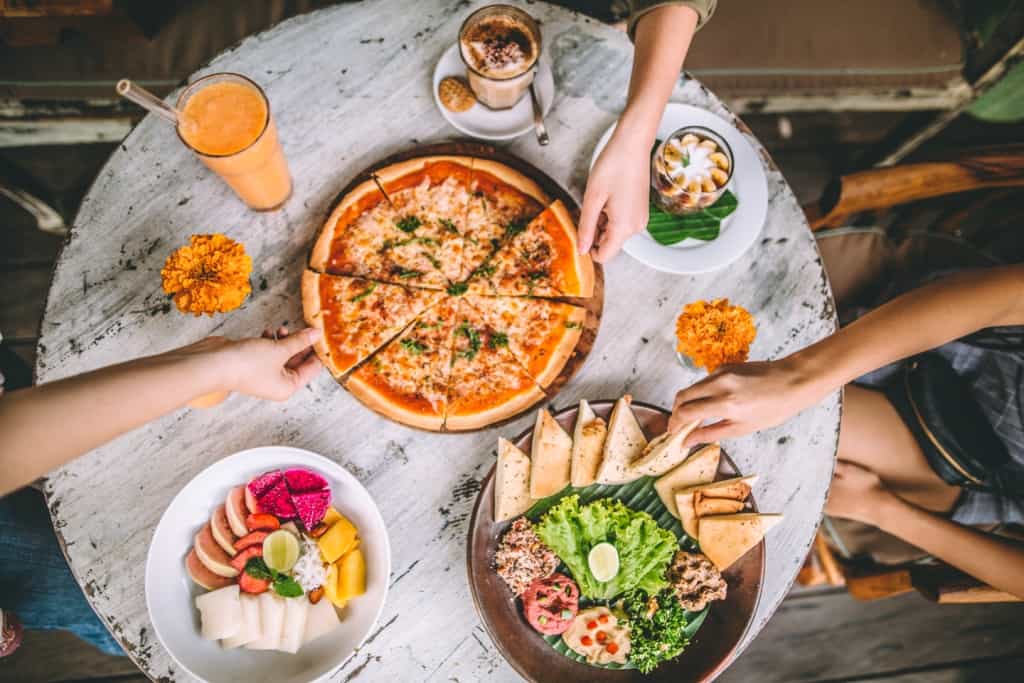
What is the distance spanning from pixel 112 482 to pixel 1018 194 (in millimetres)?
3236

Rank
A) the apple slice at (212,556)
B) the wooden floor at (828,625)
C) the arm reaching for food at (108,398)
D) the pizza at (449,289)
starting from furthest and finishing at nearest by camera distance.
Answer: the wooden floor at (828,625)
the pizza at (449,289)
the apple slice at (212,556)
the arm reaching for food at (108,398)

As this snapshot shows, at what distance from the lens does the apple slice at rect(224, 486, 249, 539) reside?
1.73 m

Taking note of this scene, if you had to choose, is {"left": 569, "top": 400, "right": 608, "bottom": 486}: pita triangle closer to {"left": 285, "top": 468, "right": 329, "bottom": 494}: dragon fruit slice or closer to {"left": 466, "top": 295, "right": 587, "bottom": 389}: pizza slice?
{"left": 466, "top": 295, "right": 587, "bottom": 389}: pizza slice

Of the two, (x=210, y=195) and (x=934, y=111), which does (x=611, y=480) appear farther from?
(x=934, y=111)

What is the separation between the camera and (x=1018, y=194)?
248 cm

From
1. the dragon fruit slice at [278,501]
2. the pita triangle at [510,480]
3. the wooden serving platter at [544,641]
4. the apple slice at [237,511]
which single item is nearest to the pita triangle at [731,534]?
the wooden serving platter at [544,641]

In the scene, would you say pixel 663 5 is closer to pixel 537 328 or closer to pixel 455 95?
pixel 455 95

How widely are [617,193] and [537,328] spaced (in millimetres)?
462

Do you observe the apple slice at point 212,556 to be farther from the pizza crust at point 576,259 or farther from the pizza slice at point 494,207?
the pizza crust at point 576,259

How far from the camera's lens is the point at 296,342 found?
178 centimetres

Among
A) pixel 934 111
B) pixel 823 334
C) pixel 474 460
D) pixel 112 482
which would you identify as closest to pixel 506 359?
pixel 474 460

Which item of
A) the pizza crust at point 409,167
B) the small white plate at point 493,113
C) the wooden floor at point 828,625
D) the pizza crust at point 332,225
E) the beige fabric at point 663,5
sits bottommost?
the wooden floor at point 828,625

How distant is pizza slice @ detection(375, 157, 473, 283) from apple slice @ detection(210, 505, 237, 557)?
89cm

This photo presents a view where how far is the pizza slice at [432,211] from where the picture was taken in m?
2.05
